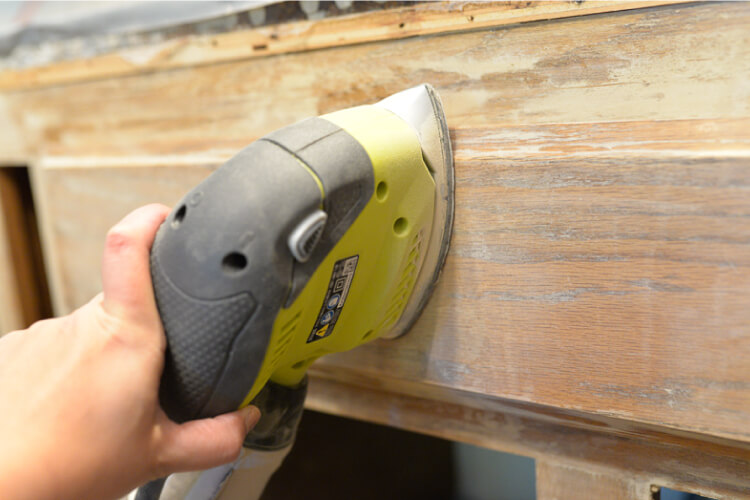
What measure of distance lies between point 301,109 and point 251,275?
35 cm

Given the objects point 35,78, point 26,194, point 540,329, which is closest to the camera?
point 540,329

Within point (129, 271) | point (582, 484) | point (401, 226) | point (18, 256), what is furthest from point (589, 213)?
point (18, 256)

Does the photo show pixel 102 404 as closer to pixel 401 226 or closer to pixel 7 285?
pixel 401 226

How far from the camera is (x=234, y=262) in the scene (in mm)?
443

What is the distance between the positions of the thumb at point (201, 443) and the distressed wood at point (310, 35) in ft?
1.41

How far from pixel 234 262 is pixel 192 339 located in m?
0.07

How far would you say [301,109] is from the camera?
0.73m

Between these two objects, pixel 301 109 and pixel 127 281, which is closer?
pixel 127 281

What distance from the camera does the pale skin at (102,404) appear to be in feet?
1.32

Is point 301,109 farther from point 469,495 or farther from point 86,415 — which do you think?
point 469,495

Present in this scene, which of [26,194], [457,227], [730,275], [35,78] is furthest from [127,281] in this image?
[26,194]

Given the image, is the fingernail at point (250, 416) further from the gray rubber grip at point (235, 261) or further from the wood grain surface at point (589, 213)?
the wood grain surface at point (589, 213)

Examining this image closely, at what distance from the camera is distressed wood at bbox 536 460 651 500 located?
0.59 m

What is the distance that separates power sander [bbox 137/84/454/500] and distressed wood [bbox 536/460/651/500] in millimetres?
254
